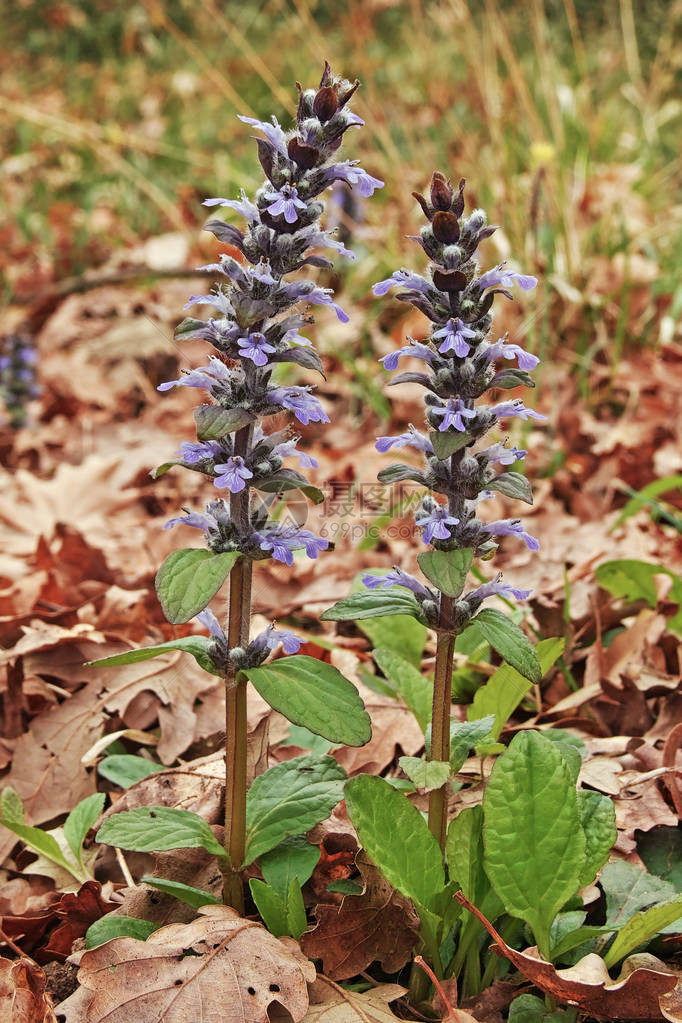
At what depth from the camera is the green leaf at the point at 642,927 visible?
5.20 ft

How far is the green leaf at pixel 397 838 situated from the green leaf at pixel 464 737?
15cm

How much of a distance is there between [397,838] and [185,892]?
0.44 m

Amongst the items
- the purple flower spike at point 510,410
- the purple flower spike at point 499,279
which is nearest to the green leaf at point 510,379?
the purple flower spike at point 510,410

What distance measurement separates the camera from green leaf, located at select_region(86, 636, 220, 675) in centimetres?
168

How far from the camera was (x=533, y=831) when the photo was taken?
1.68 m

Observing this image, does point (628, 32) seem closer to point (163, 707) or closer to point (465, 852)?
point (163, 707)

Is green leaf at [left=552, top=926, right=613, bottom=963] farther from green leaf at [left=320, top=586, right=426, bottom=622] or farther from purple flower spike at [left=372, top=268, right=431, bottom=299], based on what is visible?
purple flower spike at [left=372, top=268, right=431, bottom=299]

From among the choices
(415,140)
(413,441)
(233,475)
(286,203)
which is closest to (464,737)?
(413,441)

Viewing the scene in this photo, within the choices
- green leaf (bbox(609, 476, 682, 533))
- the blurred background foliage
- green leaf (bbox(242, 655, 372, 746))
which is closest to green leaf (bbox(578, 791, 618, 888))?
green leaf (bbox(242, 655, 372, 746))

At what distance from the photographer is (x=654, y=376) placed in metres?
A: 4.36

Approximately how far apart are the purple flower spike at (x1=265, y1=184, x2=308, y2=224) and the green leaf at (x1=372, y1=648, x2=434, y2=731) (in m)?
1.04

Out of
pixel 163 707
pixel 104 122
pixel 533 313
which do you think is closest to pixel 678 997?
pixel 163 707

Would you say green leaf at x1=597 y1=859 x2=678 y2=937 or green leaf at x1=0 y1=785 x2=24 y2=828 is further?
green leaf at x1=0 y1=785 x2=24 y2=828

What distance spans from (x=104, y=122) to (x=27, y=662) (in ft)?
26.2
